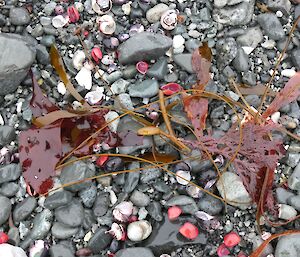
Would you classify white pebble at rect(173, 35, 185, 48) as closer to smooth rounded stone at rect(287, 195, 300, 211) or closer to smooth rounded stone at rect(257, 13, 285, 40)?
smooth rounded stone at rect(257, 13, 285, 40)

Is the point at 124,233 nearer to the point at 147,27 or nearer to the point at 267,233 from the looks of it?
the point at 267,233

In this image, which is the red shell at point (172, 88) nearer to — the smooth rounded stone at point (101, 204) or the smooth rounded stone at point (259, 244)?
the smooth rounded stone at point (101, 204)

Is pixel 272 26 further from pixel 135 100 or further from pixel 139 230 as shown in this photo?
pixel 139 230

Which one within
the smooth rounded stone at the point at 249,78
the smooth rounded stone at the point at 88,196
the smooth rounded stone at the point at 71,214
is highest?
the smooth rounded stone at the point at 249,78

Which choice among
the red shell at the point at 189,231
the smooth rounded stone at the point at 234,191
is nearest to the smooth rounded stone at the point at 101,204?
the red shell at the point at 189,231

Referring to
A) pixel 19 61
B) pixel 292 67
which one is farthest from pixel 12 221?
pixel 292 67

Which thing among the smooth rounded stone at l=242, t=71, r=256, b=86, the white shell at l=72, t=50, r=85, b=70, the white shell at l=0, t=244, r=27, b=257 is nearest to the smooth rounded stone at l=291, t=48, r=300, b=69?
the smooth rounded stone at l=242, t=71, r=256, b=86

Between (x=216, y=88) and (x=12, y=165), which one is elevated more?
(x=216, y=88)
